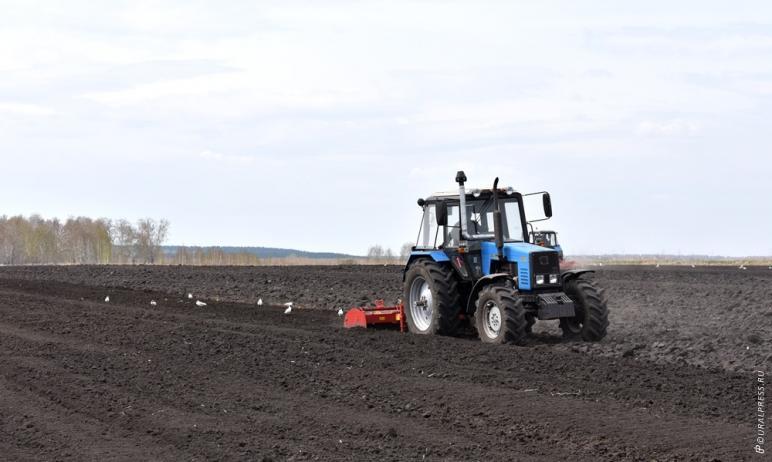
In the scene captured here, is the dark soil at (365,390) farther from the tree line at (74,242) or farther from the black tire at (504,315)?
the tree line at (74,242)

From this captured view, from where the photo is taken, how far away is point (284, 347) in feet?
44.4

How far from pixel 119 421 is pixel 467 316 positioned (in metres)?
7.11

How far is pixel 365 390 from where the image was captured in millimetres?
10352

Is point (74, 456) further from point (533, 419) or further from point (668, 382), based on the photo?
point (668, 382)

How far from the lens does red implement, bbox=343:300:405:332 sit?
15781mm

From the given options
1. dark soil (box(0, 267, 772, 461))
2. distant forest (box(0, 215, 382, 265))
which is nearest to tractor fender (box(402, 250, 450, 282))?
dark soil (box(0, 267, 772, 461))

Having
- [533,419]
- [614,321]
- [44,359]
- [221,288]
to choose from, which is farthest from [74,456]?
[221,288]

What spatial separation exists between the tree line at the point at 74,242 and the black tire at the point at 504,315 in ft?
162

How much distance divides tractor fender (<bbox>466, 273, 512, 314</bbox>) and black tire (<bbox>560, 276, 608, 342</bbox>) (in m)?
1.09

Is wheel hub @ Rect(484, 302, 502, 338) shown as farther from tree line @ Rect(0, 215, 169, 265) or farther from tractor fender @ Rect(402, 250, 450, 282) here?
tree line @ Rect(0, 215, 169, 265)

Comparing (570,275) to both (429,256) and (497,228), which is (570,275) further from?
(429,256)

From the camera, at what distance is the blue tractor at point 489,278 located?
13625 millimetres

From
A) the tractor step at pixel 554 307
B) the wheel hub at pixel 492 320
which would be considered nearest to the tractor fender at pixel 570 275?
the tractor step at pixel 554 307

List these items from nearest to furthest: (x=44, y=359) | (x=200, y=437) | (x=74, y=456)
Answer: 1. (x=74, y=456)
2. (x=200, y=437)
3. (x=44, y=359)
